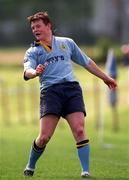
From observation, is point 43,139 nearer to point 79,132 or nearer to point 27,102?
point 79,132

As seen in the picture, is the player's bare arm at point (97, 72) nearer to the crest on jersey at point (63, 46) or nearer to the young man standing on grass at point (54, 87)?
the young man standing on grass at point (54, 87)

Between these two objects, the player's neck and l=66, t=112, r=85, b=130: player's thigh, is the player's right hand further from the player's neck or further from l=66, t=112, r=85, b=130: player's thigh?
l=66, t=112, r=85, b=130: player's thigh

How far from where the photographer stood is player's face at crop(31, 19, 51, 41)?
11.5 m

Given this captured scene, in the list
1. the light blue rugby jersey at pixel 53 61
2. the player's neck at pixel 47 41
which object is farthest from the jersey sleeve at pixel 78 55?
→ the player's neck at pixel 47 41

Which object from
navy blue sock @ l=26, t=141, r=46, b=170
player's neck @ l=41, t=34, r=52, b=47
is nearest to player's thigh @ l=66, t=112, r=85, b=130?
navy blue sock @ l=26, t=141, r=46, b=170

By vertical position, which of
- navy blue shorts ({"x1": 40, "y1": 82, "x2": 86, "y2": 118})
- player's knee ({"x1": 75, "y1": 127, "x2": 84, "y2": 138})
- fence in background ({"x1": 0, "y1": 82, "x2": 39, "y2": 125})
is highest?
navy blue shorts ({"x1": 40, "y1": 82, "x2": 86, "y2": 118})

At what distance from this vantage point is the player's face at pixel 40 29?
453 inches

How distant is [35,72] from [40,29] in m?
0.80

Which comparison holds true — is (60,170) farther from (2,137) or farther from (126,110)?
(126,110)

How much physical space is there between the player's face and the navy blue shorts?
672 mm

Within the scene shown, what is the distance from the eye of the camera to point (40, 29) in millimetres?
11523

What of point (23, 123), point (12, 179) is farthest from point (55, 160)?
point (23, 123)

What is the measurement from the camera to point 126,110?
3206cm

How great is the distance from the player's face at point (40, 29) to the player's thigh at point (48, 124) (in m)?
1.05
